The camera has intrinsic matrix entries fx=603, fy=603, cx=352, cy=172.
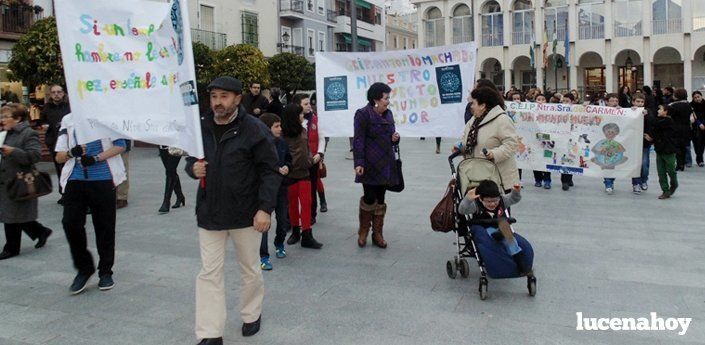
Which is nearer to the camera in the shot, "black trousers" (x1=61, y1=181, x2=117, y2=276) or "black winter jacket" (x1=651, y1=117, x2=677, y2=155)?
"black trousers" (x1=61, y1=181, x2=117, y2=276)

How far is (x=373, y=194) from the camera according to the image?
655cm

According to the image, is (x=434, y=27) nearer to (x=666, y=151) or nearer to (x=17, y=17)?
(x=17, y=17)

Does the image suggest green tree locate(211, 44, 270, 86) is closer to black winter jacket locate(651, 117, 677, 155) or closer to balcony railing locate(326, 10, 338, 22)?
balcony railing locate(326, 10, 338, 22)

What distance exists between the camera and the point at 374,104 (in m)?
6.48

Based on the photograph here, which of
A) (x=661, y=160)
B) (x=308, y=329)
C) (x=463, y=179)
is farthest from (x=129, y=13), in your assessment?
(x=661, y=160)

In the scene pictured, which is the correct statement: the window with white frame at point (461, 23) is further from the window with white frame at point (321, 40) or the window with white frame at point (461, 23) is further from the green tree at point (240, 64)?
the green tree at point (240, 64)

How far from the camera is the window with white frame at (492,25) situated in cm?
4481

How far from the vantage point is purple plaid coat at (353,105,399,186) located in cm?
642

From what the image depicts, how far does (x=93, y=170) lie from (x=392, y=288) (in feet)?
9.17

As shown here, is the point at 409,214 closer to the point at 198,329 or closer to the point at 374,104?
the point at 374,104

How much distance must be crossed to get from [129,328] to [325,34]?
40.1 meters

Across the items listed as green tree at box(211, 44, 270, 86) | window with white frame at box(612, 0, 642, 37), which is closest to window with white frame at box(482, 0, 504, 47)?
window with white frame at box(612, 0, 642, 37)

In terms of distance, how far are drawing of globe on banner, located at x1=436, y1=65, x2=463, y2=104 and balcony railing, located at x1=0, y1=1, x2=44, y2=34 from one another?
19.6 meters

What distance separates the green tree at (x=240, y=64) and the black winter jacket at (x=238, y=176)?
22710 millimetres
